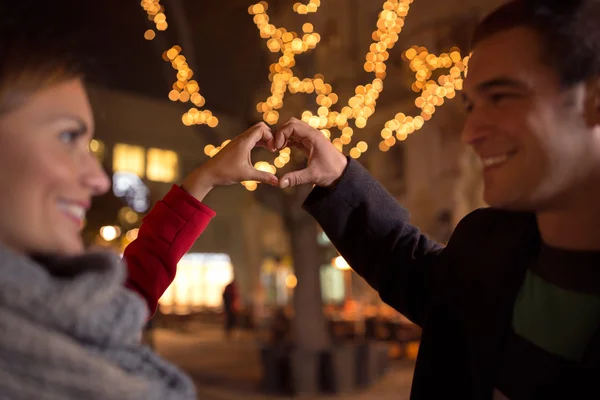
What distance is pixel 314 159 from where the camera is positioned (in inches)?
58.7

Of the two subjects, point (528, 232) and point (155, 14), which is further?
point (155, 14)

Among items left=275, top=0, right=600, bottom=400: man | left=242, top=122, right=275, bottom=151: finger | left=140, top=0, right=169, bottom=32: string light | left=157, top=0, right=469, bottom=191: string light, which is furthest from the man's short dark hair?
left=140, top=0, right=169, bottom=32: string light

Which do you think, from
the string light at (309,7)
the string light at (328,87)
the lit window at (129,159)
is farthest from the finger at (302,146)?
the lit window at (129,159)

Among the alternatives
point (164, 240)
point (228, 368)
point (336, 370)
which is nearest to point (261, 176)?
point (164, 240)

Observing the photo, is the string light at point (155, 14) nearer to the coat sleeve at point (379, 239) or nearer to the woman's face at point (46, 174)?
the coat sleeve at point (379, 239)

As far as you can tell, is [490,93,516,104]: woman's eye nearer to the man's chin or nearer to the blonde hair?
the man's chin

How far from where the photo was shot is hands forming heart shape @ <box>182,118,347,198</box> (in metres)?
1.40

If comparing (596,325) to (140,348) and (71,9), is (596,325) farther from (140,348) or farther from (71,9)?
(71,9)

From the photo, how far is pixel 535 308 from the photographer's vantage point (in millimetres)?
1087

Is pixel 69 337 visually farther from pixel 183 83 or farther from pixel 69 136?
pixel 183 83

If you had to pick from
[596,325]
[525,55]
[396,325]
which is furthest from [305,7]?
[396,325]

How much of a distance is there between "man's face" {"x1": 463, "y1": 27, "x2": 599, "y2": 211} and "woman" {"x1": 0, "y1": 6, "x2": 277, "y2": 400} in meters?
0.80

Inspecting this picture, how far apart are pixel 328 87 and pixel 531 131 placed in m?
5.09

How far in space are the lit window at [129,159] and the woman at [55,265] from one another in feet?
60.0
